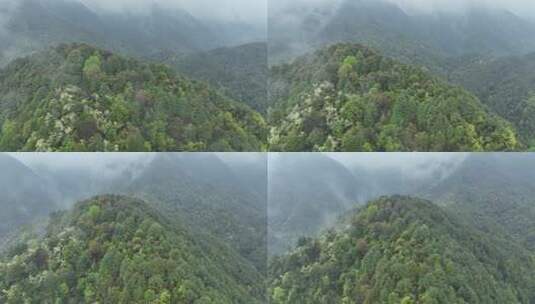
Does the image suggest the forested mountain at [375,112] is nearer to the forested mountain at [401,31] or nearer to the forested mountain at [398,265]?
the forested mountain at [401,31]

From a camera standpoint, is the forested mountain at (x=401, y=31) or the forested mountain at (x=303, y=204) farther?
the forested mountain at (x=303, y=204)

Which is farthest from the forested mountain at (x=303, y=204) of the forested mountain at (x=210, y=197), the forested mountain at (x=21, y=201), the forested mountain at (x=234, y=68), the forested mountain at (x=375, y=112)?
the forested mountain at (x=21, y=201)

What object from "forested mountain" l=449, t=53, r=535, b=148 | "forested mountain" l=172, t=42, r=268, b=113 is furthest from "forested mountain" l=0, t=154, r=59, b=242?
"forested mountain" l=449, t=53, r=535, b=148

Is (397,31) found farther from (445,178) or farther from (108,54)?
(108,54)

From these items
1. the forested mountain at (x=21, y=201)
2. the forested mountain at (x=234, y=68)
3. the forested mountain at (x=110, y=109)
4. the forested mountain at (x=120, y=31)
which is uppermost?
the forested mountain at (x=120, y=31)

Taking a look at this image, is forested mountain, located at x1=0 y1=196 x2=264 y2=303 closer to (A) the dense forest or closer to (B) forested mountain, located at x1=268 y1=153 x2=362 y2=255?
(A) the dense forest

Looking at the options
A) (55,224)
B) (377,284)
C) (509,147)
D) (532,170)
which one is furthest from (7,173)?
(532,170)
